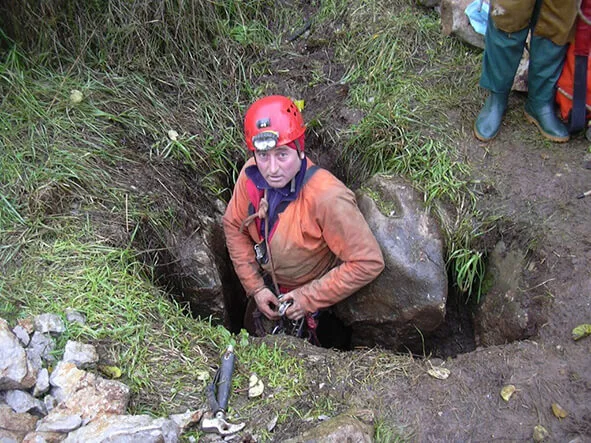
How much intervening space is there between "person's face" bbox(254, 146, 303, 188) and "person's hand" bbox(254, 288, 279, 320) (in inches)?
32.5

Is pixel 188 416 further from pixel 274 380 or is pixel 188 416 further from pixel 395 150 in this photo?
pixel 395 150

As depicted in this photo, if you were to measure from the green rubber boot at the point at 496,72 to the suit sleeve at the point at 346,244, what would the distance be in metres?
1.16

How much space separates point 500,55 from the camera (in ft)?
11.8

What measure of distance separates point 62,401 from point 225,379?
2.37ft

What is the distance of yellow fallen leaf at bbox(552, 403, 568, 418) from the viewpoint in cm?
268

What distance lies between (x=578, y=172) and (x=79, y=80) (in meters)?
3.35

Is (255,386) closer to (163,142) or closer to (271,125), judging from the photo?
(271,125)

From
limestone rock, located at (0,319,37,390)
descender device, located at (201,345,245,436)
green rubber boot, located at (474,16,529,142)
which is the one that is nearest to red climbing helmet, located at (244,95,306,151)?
descender device, located at (201,345,245,436)

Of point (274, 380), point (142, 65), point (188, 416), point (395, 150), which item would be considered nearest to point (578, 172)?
point (395, 150)

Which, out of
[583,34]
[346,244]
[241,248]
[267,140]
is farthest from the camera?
[241,248]

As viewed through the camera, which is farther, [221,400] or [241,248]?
[241,248]

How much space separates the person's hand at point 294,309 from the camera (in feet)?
11.9

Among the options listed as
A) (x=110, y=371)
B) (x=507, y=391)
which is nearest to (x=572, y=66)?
(x=507, y=391)

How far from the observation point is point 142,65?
14.0 feet
